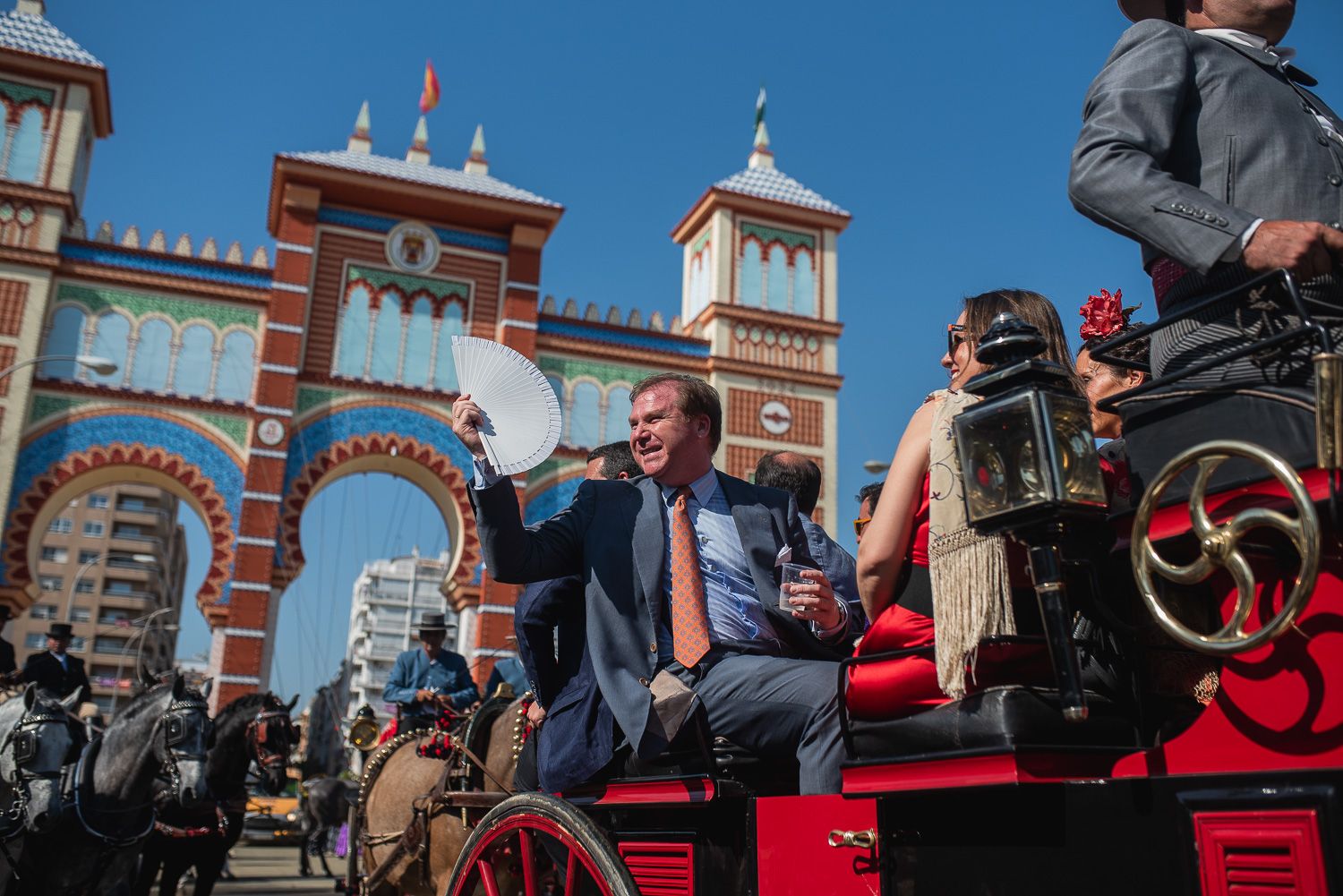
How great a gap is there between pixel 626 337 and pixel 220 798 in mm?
13968

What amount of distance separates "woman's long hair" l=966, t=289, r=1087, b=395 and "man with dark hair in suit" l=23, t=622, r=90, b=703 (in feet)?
33.7

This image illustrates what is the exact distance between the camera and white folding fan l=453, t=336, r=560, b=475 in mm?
3186

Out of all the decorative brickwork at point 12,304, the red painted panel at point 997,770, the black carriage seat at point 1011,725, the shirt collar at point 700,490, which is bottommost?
the red painted panel at point 997,770

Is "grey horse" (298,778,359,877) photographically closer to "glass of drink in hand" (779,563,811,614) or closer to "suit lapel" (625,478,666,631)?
"suit lapel" (625,478,666,631)

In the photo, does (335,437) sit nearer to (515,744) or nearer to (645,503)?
(515,744)

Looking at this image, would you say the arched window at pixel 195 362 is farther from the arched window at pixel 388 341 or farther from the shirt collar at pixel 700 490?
the shirt collar at pixel 700 490

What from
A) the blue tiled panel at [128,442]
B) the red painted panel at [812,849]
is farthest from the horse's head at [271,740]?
the blue tiled panel at [128,442]

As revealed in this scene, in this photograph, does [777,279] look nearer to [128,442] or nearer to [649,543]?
[128,442]

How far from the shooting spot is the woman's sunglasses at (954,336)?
240cm

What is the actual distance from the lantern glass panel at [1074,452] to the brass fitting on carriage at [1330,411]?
32 cm

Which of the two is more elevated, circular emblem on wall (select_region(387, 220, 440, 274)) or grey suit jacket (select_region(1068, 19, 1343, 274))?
circular emblem on wall (select_region(387, 220, 440, 274))

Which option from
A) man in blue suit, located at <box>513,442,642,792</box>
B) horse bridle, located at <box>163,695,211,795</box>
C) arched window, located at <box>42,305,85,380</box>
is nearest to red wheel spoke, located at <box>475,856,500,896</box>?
man in blue suit, located at <box>513,442,642,792</box>

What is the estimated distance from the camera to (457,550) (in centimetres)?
1973

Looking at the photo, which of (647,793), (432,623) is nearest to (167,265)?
(432,623)
